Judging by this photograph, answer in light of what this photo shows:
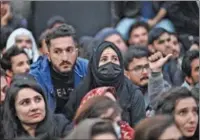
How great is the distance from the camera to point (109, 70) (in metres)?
6.99

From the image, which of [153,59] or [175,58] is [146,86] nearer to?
[153,59]

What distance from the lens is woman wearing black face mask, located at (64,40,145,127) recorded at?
6.97 metres

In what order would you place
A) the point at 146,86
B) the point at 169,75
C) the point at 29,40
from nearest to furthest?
the point at 146,86 → the point at 169,75 → the point at 29,40

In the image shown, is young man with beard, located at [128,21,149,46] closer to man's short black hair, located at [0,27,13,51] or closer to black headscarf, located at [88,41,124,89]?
man's short black hair, located at [0,27,13,51]

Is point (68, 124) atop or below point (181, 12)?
below

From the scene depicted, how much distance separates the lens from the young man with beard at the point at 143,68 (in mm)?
7473

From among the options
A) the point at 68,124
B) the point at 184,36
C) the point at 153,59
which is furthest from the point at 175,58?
the point at 68,124

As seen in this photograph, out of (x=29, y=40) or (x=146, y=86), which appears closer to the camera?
(x=146, y=86)

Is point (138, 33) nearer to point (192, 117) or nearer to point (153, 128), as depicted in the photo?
point (192, 117)

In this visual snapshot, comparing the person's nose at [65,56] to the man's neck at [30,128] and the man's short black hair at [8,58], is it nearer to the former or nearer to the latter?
the man's neck at [30,128]

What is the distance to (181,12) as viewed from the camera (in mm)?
10875

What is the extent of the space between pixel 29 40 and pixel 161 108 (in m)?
3.99

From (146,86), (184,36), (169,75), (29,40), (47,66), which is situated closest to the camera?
(47,66)

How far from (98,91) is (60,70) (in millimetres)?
1108
